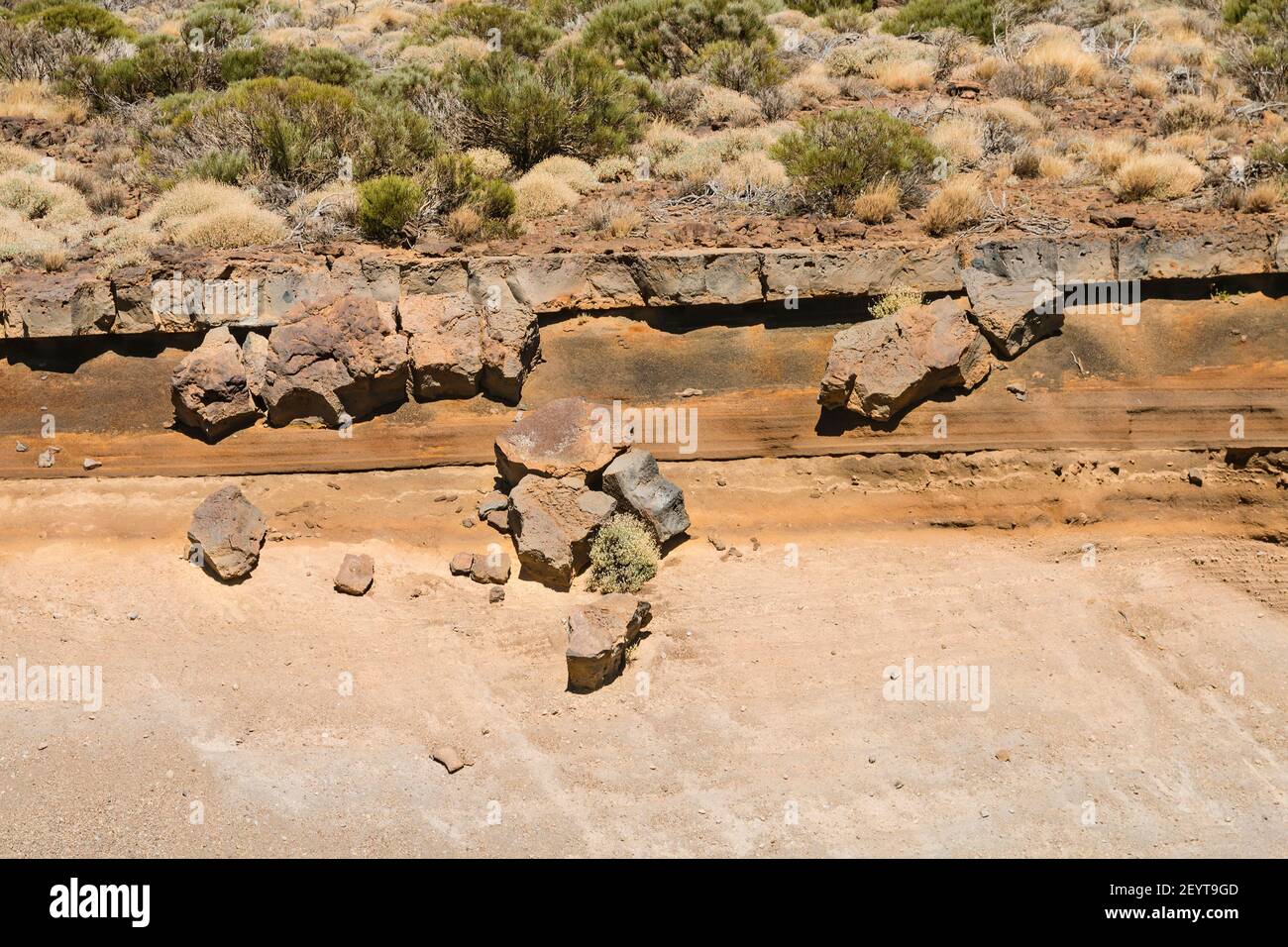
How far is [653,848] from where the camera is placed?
6.54 meters

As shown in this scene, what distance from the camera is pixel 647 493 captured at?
30.0 feet

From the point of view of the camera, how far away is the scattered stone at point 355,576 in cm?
882

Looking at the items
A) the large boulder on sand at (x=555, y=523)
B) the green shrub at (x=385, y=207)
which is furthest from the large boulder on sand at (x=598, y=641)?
the green shrub at (x=385, y=207)

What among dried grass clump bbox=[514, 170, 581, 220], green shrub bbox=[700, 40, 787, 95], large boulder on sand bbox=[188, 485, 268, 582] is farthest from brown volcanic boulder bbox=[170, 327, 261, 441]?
green shrub bbox=[700, 40, 787, 95]

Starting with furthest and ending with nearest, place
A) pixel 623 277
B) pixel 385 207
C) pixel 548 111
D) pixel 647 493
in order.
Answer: pixel 548 111 → pixel 385 207 → pixel 623 277 → pixel 647 493

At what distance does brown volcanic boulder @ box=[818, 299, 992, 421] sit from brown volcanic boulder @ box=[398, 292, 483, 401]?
3668mm

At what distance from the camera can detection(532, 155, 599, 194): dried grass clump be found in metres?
12.7

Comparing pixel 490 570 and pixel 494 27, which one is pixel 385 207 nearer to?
pixel 490 570

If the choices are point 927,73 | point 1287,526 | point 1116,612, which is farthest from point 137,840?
point 927,73

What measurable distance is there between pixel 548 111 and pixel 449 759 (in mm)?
9542

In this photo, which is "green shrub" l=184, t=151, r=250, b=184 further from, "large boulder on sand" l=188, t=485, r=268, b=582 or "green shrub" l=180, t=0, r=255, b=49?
"green shrub" l=180, t=0, r=255, b=49

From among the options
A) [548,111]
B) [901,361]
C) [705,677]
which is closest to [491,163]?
[548,111]

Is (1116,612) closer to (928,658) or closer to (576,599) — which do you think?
(928,658)

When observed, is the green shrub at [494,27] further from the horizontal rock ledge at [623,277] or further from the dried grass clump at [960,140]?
the horizontal rock ledge at [623,277]
